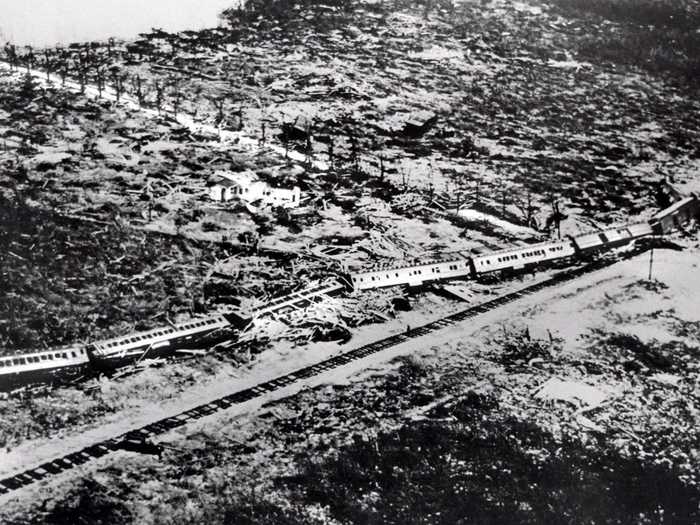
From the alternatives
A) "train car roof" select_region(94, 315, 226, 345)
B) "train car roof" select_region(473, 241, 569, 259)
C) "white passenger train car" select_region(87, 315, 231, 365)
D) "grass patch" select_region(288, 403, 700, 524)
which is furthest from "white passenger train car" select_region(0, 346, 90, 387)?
"train car roof" select_region(473, 241, 569, 259)

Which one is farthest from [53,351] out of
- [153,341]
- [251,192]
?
[251,192]

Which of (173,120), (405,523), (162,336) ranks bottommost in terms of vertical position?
(405,523)

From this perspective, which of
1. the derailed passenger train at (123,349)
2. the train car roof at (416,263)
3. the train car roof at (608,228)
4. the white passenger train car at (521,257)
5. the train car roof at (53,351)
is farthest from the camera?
the train car roof at (608,228)

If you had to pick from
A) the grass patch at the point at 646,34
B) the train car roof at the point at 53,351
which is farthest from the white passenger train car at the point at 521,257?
the grass patch at the point at 646,34

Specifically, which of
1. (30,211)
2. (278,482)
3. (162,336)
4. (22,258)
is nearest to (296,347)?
(162,336)

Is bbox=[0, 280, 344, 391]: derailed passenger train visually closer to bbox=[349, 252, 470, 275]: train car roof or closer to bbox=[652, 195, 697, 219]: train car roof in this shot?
bbox=[349, 252, 470, 275]: train car roof

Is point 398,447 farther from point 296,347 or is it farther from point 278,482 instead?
point 296,347

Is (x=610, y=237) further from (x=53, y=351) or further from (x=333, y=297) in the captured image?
(x=53, y=351)

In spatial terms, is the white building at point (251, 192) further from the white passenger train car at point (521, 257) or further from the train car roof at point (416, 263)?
the white passenger train car at point (521, 257)
